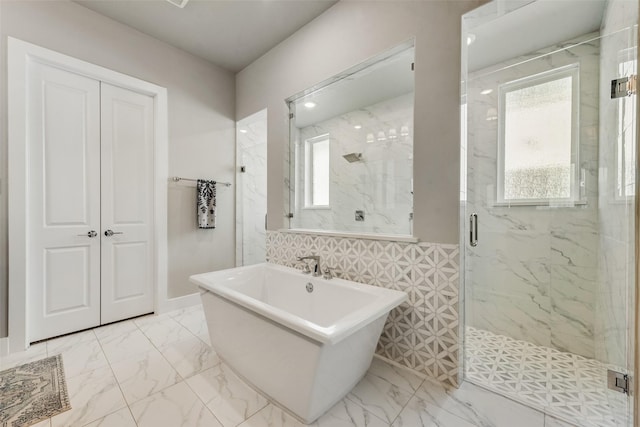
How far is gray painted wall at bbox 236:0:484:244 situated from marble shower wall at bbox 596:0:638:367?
69 cm

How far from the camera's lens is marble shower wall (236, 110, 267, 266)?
3.28 m

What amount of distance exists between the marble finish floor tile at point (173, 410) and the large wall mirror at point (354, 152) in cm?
151

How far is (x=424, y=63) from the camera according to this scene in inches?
65.0

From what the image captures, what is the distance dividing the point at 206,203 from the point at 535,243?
10.5 ft

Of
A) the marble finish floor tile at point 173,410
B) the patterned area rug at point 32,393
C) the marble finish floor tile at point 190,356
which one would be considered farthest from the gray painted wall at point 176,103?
the marble finish floor tile at point 173,410

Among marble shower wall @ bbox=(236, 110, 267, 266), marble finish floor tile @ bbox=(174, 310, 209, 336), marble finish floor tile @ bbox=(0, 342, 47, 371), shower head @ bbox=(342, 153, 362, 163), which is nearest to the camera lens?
marble finish floor tile @ bbox=(0, 342, 47, 371)

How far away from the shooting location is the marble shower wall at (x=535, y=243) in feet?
6.18

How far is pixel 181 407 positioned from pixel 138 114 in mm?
2592

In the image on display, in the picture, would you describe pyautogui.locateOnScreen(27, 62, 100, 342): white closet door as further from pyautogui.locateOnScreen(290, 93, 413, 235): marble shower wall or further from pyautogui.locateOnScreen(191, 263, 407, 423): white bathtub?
pyautogui.locateOnScreen(290, 93, 413, 235): marble shower wall

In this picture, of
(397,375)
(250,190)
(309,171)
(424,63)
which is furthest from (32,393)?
(424,63)

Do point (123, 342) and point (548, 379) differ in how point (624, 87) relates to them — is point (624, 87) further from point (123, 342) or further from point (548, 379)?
point (123, 342)

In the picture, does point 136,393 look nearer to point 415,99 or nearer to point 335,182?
point 335,182

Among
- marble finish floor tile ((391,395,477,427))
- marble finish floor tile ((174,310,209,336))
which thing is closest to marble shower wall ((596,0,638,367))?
marble finish floor tile ((391,395,477,427))

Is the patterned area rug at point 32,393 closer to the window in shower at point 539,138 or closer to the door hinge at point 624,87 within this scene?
the door hinge at point 624,87
